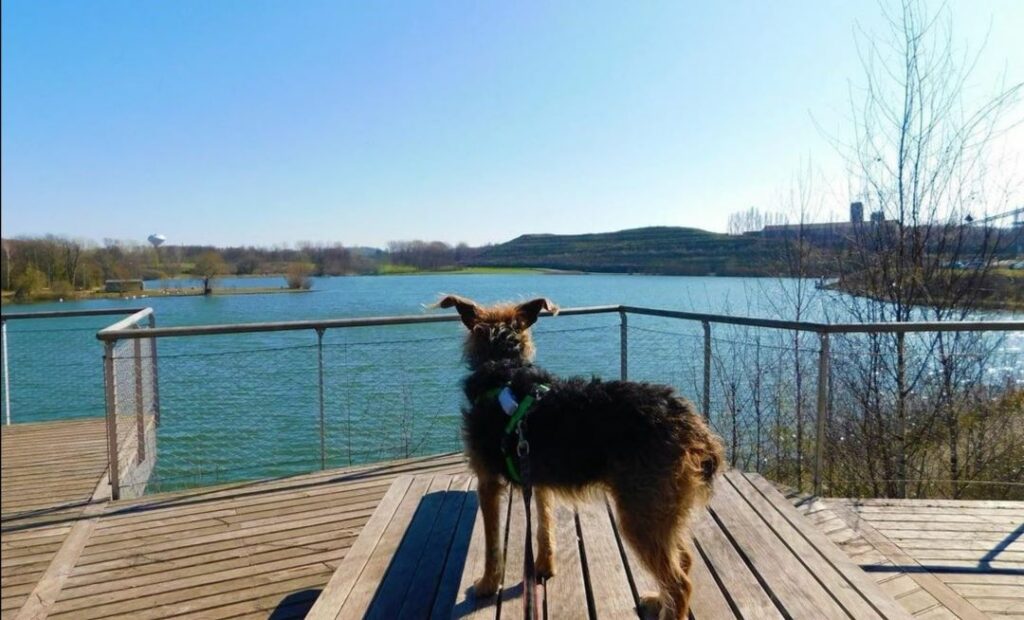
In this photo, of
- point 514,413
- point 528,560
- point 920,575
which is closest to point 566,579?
point 528,560

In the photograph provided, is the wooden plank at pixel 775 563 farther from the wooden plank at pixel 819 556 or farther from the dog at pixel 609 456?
the dog at pixel 609 456

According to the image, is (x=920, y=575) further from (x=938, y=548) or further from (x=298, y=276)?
(x=298, y=276)

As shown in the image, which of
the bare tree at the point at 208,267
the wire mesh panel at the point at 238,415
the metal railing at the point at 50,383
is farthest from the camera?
the bare tree at the point at 208,267

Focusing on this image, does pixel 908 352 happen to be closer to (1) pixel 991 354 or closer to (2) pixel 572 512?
(1) pixel 991 354

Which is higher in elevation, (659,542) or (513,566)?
(659,542)

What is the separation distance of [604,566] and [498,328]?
1240mm

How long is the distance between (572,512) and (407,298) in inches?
845

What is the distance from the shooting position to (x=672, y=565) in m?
2.40

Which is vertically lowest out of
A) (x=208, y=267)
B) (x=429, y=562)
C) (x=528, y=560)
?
(x=429, y=562)

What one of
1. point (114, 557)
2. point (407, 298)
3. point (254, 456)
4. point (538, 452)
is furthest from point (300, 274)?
point (538, 452)

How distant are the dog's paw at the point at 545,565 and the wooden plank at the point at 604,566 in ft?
0.54

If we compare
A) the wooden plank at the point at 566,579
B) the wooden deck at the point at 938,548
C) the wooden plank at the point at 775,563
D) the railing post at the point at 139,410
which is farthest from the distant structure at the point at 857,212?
the railing post at the point at 139,410

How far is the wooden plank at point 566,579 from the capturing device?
243 cm

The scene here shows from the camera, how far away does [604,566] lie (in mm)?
2783
